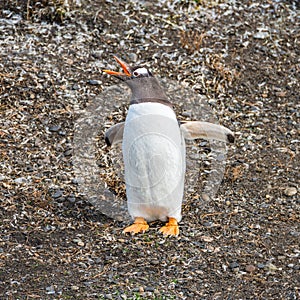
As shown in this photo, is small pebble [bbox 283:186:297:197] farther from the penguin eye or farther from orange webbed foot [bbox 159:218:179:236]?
the penguin eye

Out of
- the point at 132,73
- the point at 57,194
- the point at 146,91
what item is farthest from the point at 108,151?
the point at 146,91

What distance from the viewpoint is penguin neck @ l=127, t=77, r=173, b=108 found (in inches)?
201

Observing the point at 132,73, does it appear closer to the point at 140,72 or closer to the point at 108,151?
the point at 140,72

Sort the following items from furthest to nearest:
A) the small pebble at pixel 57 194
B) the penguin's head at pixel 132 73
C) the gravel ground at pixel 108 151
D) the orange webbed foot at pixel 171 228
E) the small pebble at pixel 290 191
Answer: the small pebble at pixel 290 191 < the small pebble at pixel 57 194 < the penguin's head at pixel 132 73 < the orange webbed foot at pixel 171 228 < the gravel ground at pixel 108 151

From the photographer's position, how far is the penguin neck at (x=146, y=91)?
5113mm

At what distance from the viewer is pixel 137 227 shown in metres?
5.13

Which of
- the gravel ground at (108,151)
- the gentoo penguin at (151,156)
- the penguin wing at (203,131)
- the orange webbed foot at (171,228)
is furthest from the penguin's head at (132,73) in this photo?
the orange webbed foot at (171,228)

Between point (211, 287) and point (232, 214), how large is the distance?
0.95 metres

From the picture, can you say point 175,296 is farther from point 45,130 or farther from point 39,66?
point 39,66

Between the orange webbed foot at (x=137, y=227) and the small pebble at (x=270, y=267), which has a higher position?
the small pebble at (x=270, y=267)

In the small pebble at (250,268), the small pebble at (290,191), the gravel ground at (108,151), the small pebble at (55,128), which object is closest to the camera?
the gravel ground at (108,151)

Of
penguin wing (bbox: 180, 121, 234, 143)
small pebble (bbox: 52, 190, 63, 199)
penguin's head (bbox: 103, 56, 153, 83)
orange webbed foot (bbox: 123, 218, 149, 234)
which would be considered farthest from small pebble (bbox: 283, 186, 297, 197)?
small pebble (bbox: 52, 190, 63, 199)

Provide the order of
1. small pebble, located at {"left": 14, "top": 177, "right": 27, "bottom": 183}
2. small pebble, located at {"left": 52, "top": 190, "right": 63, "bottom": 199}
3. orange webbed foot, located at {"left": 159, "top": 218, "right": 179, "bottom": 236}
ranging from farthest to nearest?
small pebble, located at {"left": 14, "top": 177, "right": 27, "bottom": 183} → small pebble, located at {"left": 52, "top": 190, "right": 63, "bottom": 199} → orange webbed foot, located at {"left": 159, "top": 218, "right": 179, "bottom": 236}

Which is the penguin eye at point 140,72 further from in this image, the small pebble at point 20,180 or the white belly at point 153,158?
the small pebble at point 20,180
